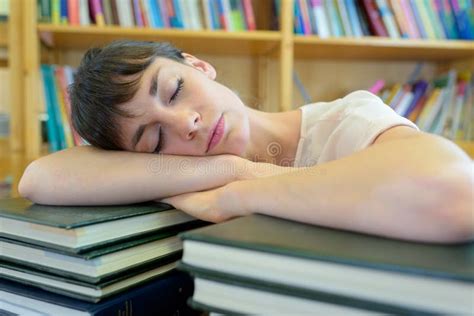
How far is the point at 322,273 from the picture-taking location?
1.18ft

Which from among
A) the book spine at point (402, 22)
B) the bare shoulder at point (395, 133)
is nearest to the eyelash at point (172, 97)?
the bare shoulder at point (395, 133)

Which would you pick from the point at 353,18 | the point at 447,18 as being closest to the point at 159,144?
the point at 353,18

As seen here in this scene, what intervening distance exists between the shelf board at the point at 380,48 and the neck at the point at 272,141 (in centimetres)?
68

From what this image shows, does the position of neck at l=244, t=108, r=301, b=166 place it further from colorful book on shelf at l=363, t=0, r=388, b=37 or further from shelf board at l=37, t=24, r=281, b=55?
colorful book on shelf at l=363, t=0, r=388, b=37

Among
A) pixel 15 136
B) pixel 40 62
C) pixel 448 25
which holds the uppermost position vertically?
pixel 448 25

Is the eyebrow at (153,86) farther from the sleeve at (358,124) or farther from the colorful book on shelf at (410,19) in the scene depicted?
the colorful book on shelf at (410,19)

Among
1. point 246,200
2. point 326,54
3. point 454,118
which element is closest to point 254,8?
point 326,54

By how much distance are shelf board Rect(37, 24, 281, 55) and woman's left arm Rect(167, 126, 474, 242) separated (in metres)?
1.07

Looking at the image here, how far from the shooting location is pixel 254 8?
182cm

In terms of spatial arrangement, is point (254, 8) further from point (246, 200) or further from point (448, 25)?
point (246, 200)

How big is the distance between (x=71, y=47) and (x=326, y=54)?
3.25ft

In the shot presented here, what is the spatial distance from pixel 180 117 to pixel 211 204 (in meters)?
0.20

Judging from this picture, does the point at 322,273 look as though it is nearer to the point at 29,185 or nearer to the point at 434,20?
the point at 29,185

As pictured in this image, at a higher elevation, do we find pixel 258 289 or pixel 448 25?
pixel 448 25
